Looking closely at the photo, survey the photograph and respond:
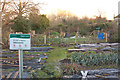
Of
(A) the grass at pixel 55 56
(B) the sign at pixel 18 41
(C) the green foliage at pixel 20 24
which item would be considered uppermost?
(C) the green foliage at pixel 20 24

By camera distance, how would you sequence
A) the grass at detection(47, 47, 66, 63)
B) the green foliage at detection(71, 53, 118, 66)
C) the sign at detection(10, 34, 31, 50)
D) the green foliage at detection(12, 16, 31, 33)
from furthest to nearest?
the green foliage at detection(12, 16, 31, 33), the grass at detection(47, 47, 66, 63), the green foliage at detection(71, 53, 118, 66), the sign at detection(10, 34, 31, 50)

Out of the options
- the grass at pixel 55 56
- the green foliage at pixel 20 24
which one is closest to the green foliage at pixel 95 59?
the grass at pixel 55 56

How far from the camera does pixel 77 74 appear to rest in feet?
13.2

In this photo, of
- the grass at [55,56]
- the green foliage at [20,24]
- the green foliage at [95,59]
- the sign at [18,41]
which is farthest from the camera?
the green foliage at [20,24]

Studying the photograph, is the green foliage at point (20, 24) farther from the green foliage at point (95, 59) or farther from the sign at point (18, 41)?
the sign at point (18, 41)

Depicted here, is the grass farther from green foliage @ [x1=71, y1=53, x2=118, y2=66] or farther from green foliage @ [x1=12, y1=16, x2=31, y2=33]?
green foliage @ [x1=12, y1=16, x2=31, y2=33]

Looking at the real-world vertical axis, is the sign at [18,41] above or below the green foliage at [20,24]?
below

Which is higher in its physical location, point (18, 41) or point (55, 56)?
point (18, 41)

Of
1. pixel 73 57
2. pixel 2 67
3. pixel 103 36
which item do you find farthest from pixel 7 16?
pixel 103 36

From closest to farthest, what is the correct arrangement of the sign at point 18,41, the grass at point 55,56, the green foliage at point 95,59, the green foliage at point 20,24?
the sign at point 18,41
the green foliage at point 95,59
the grass at point 55,56
the green foliage at point 20,24

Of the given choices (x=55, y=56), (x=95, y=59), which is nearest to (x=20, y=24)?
(x=55, y=56)

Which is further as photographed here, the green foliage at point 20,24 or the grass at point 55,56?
the green foliage at point 20,24

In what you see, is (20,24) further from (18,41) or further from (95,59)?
(18,41)

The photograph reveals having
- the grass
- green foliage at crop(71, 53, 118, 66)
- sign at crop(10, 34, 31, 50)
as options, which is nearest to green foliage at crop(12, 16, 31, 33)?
the grass
